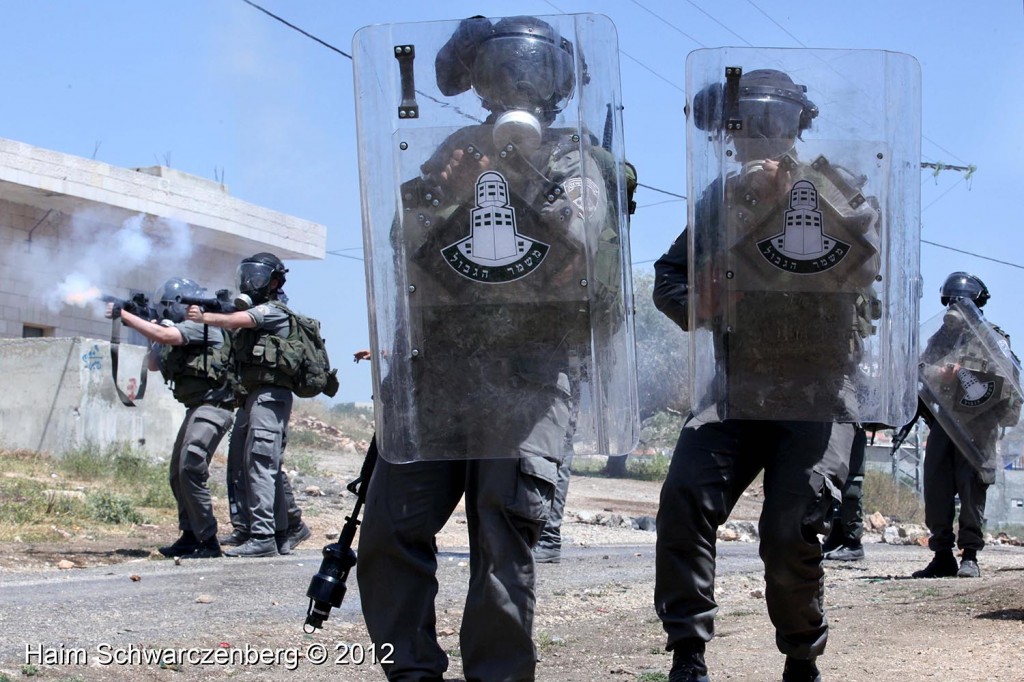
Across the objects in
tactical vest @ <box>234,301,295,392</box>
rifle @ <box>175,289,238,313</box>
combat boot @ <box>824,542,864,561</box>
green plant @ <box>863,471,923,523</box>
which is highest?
rifle @ <box>175,289,238,313</box>

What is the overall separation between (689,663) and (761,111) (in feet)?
5.33

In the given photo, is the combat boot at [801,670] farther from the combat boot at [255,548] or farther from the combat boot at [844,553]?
the combat boot at [844,553]

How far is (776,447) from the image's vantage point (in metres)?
3.57

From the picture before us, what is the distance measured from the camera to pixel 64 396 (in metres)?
15.1

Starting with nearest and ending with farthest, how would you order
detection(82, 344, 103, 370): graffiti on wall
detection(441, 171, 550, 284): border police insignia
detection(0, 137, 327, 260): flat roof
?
1. detection(441, 171, 550, 284): border police insignia
2. detection(82, 344, 103, 370): graffiti on wall
3. detection(0, 137, 327, 260): flat roof

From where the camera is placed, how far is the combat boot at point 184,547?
791 centimetres

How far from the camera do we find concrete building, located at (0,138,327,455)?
15328mm

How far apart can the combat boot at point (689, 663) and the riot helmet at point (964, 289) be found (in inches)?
199

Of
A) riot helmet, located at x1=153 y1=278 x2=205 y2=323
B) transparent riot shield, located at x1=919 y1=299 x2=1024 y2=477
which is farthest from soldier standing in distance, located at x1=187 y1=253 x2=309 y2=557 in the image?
transparent riot shield, located at x1=919 y1=299 x2=1024 y2=477

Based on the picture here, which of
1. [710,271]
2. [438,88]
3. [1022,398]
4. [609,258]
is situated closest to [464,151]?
[438,88]

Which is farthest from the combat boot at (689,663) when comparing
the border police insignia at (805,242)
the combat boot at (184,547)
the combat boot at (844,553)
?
the combat boot at (844,553)

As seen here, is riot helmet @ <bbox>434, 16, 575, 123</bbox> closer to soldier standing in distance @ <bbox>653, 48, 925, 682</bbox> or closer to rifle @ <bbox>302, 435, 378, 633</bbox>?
soldier standing in distance @ <bbox>653, 48, 925, 682</bbox>

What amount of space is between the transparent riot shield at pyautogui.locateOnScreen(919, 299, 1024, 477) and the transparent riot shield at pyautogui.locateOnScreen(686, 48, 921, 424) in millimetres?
3967

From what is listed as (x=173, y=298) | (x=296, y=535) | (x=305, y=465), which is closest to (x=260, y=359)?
(x=173, y=298)
